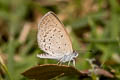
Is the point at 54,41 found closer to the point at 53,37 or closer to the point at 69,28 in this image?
the point at 53,37

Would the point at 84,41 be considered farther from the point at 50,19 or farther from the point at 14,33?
the point at 50,19

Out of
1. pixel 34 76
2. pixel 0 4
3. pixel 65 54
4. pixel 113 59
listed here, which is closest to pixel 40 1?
pixel 0 4

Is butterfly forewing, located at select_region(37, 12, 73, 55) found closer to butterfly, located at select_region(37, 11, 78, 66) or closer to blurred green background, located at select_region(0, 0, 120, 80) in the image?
butterfly, located at select_region(37, 11, 78, 66)

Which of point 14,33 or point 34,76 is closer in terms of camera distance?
point 34,76

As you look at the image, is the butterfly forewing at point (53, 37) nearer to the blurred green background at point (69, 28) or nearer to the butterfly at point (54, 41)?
the butterfly at point (54, 41)

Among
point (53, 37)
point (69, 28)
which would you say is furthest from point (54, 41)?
point (69, 28)

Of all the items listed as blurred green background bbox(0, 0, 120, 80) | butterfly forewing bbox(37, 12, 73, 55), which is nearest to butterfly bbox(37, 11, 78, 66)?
butterfly forewing bbox(37, 12, 73, 55)

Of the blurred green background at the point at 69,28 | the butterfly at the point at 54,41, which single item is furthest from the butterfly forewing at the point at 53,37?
the blurred green background at the point at 69,28
